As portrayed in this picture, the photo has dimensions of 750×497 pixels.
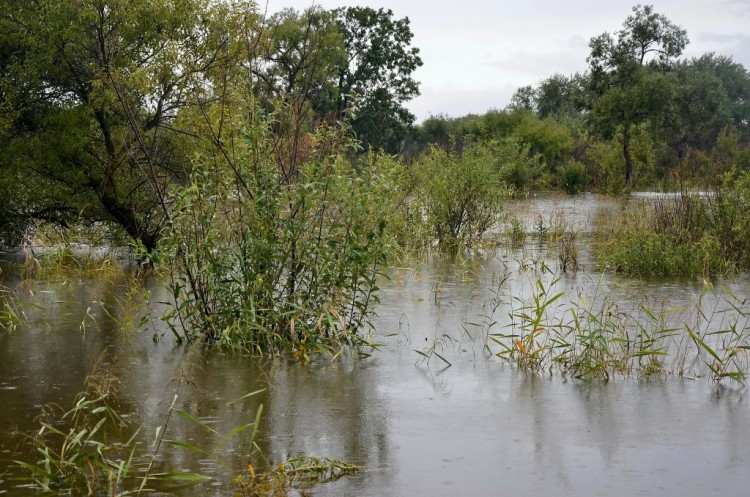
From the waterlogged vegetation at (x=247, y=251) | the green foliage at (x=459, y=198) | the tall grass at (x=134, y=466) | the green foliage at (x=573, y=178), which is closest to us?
the tall grass at (x=134, y=466)

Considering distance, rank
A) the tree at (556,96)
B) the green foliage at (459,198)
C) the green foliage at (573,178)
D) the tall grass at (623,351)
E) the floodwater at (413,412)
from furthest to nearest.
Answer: the tree at (556,96) → the green foliage at (573,178) → the green foliage at (459,198) → the tall grass at (623,351) → the floodwater at (413,412)

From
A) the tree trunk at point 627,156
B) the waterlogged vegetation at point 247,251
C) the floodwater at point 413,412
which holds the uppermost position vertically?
the tree trunk at point 627,156

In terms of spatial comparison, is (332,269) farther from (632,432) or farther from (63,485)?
(63,485)

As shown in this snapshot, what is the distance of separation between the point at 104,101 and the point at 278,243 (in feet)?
17.4

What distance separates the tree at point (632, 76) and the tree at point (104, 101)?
23945 millimetres

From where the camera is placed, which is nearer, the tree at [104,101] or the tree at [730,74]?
the tree at [104,101]

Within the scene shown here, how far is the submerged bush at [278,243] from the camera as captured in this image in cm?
652

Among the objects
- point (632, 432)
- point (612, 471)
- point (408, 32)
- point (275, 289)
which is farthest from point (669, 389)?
point (408, 32)

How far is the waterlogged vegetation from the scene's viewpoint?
5.01 metres

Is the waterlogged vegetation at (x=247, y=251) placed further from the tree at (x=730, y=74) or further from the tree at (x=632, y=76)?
the tree at (x=730, y=74)

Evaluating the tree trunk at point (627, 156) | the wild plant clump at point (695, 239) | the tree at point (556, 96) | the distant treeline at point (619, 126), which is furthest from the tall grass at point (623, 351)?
the tree at point (556, 96)

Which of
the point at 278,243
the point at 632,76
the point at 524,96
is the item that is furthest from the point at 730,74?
the point at 278,243

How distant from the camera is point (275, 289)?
659 centimetres

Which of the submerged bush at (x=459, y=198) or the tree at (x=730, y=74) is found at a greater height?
the tree at (x=730, y=74)
